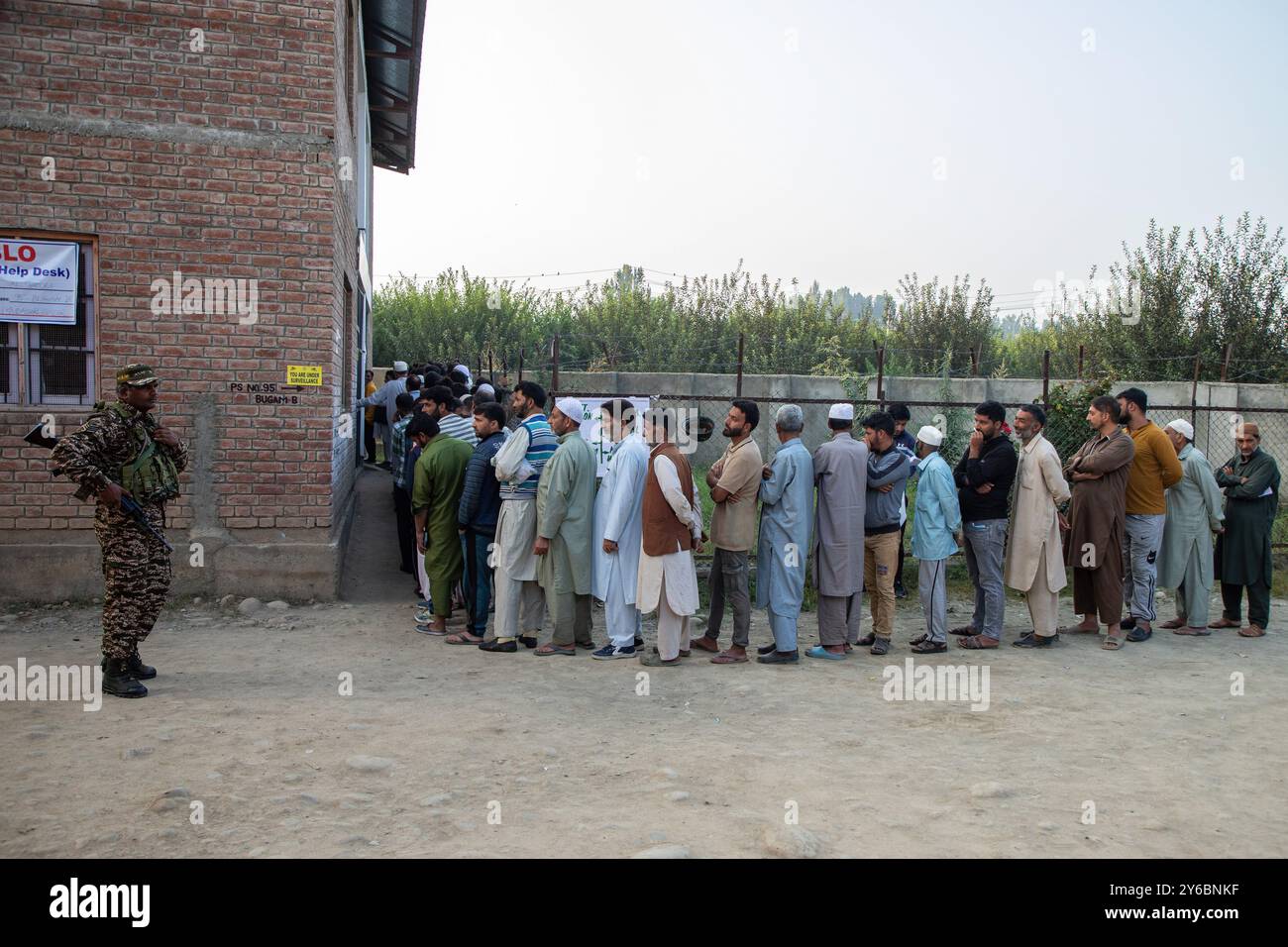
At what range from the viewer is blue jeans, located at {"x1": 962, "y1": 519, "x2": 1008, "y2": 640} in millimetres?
7961

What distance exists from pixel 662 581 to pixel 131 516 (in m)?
3.36

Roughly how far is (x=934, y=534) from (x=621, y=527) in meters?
2.32

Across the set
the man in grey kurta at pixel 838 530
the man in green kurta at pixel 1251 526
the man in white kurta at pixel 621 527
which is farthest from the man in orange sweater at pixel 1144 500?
the man in white kurta at pixel 621 527

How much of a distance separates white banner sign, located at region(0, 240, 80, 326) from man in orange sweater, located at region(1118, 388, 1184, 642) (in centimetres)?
834

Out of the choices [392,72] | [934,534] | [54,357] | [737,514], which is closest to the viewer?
[737,514]

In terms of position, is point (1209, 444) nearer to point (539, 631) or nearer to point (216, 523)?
point (539, 631)

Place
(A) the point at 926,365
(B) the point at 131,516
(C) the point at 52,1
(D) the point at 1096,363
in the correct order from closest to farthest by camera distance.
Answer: (B) the point at 131,516 < (C) the point at 52,1 < (D) the point at 1096,363 < (A) the point at 926,365

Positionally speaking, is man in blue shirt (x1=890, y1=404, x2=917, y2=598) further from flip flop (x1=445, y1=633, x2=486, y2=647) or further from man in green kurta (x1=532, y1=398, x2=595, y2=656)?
flip flop (x1=445, y1=633, x2=486, y2=647)

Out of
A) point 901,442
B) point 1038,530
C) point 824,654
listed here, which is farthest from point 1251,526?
point 824,654

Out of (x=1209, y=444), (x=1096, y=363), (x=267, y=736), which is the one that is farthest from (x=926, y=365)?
(x=267, y=736)

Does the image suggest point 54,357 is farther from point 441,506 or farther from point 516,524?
point 516,524

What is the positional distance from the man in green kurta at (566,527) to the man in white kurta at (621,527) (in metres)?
0.14

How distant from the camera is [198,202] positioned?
8547mm

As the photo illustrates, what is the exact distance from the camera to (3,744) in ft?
16.8
